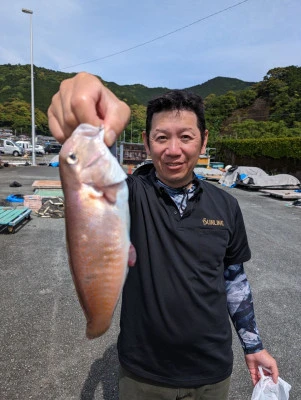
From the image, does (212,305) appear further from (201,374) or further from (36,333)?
(36,333)

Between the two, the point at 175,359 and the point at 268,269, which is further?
the point at 268,269

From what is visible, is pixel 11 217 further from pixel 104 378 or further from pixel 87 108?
pixel 87 108

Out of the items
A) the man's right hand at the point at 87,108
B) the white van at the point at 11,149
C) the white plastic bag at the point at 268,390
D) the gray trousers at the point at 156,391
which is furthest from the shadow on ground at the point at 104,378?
the white van at the point at 11,149

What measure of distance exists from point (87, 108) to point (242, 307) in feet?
4.90

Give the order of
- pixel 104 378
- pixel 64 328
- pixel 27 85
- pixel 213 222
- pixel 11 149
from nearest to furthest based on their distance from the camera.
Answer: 1. pixel 213 222
2. pixel 104 378
3. pixel 64 328
4. pixel 11 149
5. pixel 27 85

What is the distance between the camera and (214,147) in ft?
111

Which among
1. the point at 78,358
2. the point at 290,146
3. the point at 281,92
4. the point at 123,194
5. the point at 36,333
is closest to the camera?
the point at 123,194

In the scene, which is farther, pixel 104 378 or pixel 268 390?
pixel 104 378

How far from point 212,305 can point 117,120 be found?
3.61 feet

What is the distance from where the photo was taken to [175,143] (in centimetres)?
164

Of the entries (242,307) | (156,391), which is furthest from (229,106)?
(156,391)

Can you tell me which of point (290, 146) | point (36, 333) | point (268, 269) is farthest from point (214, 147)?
point (36, 333)

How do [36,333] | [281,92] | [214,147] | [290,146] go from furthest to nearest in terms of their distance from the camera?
[281,92] → [214,147] → [290,146] → [36,333]

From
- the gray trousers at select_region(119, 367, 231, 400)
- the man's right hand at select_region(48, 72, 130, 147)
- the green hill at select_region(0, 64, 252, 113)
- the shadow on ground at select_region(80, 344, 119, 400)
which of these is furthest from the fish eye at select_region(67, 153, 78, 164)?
the green hill at select_region(0, 64, 252, 113)
